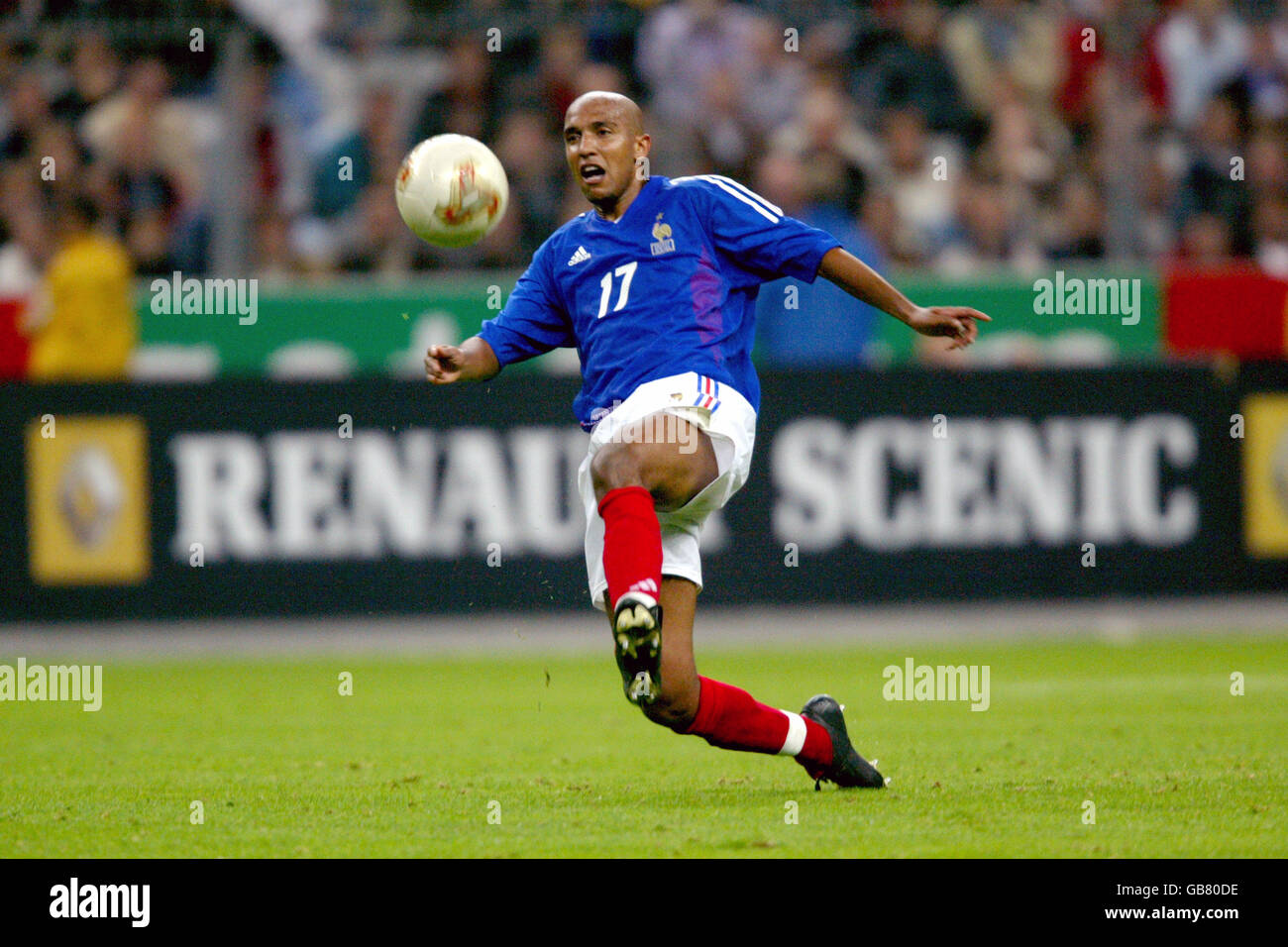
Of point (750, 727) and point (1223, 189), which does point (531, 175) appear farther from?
point (750, 727)

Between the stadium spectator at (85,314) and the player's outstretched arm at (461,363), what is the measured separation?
704 cm

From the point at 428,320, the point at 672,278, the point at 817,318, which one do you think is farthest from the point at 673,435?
the point at 428,320

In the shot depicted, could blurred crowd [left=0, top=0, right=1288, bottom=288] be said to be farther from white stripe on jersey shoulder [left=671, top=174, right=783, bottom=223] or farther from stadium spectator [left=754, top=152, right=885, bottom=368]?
white stripe on jersey shoulder [left=671, top=174, right=783, bottom=223]

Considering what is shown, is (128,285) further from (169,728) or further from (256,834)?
(256,834)

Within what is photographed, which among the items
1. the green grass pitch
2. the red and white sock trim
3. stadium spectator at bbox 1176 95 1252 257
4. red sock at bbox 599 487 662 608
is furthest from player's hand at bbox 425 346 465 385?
stadium spectator at bbox 1176 95 1252 257

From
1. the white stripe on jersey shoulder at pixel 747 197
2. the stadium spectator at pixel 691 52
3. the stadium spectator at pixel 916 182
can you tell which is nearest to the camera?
the white stripe on jersey shoulder at pixel 747 197

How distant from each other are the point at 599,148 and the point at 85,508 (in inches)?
273

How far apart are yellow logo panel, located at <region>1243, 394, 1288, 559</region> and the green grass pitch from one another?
5.05 feet

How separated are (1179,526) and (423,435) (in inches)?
192

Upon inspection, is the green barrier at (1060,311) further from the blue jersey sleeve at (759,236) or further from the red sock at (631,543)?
the red sock at (631,543)

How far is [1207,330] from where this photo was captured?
1360 centimetres

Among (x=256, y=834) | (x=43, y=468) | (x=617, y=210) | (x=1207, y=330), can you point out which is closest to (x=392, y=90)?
(x=43, y=468)

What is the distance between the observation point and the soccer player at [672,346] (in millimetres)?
5820

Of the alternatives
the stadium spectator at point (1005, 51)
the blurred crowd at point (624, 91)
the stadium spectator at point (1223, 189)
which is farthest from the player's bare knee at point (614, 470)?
the stadium spectator at point (1223, 189)
